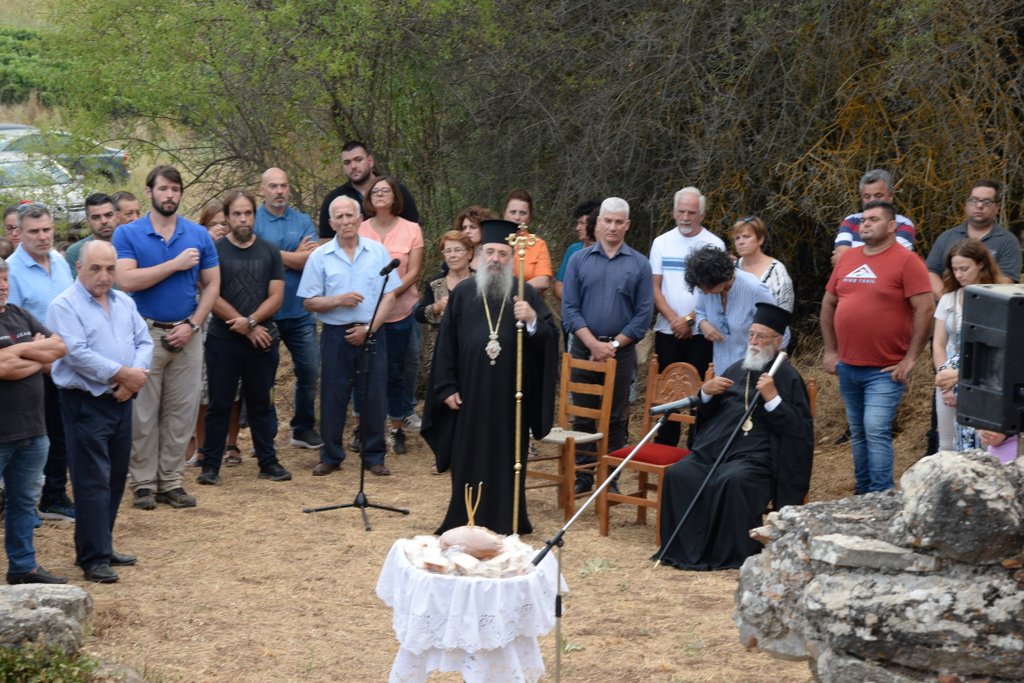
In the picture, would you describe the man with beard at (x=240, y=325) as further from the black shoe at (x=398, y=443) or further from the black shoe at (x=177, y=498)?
the black shoe at (x=398, y=443)

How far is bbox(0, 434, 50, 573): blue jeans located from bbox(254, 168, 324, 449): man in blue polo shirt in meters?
3.33

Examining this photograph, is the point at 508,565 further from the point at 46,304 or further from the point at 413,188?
the point at 413,188

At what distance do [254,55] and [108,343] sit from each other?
5043mm

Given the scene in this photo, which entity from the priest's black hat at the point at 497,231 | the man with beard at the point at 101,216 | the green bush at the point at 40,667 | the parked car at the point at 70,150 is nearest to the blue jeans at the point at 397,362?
the man with beard at the point at 101,216

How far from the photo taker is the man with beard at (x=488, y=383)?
825 cm

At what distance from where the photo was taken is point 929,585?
488cm

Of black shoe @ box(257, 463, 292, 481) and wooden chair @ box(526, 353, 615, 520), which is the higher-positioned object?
wooden chair @ box(526, 353, 615, 520)

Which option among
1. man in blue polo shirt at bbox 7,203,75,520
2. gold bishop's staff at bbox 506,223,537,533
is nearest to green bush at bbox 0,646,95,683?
man in blue polo shirt at bbox 7,203,75,520

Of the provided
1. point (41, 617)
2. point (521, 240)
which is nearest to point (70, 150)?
point (521, 240)

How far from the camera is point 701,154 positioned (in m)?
10.8

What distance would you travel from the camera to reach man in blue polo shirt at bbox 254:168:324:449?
33.8 ft

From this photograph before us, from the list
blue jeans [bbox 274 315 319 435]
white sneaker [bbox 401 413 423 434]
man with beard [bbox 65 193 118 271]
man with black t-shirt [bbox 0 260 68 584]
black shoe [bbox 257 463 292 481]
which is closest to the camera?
man with black t-shirt [bbox 0 260 68 584]

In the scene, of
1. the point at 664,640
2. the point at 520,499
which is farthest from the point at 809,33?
the point at 664,640

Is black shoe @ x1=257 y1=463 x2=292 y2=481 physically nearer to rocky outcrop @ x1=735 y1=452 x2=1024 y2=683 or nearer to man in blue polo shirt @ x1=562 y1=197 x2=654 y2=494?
man in blue polo shirt @ x1=562 y1=197 x2=654 y2=494
